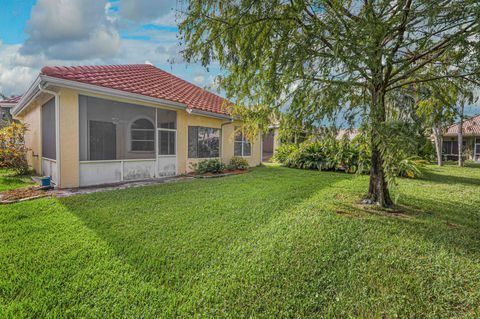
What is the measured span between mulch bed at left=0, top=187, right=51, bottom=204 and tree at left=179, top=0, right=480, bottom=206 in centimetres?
602

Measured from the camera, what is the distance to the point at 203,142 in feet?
40.8

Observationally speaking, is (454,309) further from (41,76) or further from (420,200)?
(41,76)

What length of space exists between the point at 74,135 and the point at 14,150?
5.06m

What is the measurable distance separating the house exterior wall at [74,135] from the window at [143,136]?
1.10 metres

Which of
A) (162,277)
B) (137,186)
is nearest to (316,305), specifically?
(162,277)

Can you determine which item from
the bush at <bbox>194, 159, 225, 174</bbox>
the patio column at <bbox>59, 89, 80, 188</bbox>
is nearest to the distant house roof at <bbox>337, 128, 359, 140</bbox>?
the bush at <bbox>194, 159, 225, 174</bbox>

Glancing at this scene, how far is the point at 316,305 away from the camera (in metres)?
2.54

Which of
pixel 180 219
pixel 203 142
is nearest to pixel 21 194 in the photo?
pixel 180 219

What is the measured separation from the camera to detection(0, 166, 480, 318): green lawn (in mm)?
2529

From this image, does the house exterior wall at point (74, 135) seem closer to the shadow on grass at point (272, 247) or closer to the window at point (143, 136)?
the window at point (143, 136)

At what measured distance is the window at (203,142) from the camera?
11789mm

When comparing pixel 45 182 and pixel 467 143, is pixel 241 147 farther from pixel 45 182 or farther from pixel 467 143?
pixel 467 143

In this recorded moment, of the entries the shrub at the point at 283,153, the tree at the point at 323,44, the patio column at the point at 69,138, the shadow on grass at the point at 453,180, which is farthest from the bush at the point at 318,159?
the patio column at the point at 69,138

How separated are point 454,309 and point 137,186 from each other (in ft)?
28.1
